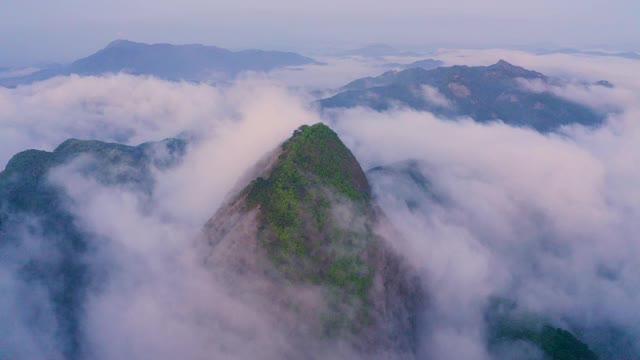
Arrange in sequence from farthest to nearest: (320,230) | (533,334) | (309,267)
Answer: (533,334) < (320,230) < (309,267)

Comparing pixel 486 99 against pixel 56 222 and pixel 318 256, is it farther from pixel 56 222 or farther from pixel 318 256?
pixel 56 222

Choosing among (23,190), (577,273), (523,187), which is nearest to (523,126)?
(523,187)

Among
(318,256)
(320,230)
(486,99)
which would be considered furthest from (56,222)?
(486,99)

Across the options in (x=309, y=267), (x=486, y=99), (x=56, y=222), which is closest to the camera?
(x=309, y=267)

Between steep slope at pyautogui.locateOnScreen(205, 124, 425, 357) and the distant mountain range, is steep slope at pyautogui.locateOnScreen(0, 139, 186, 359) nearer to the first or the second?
steep slope at pyautogui.locateOnScreen(205, 124, 425, 357)

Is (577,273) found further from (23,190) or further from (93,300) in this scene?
(23,190)

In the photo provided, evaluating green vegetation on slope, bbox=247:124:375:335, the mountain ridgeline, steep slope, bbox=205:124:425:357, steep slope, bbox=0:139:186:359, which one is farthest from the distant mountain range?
steep slope, bbox=205:124:425:357
